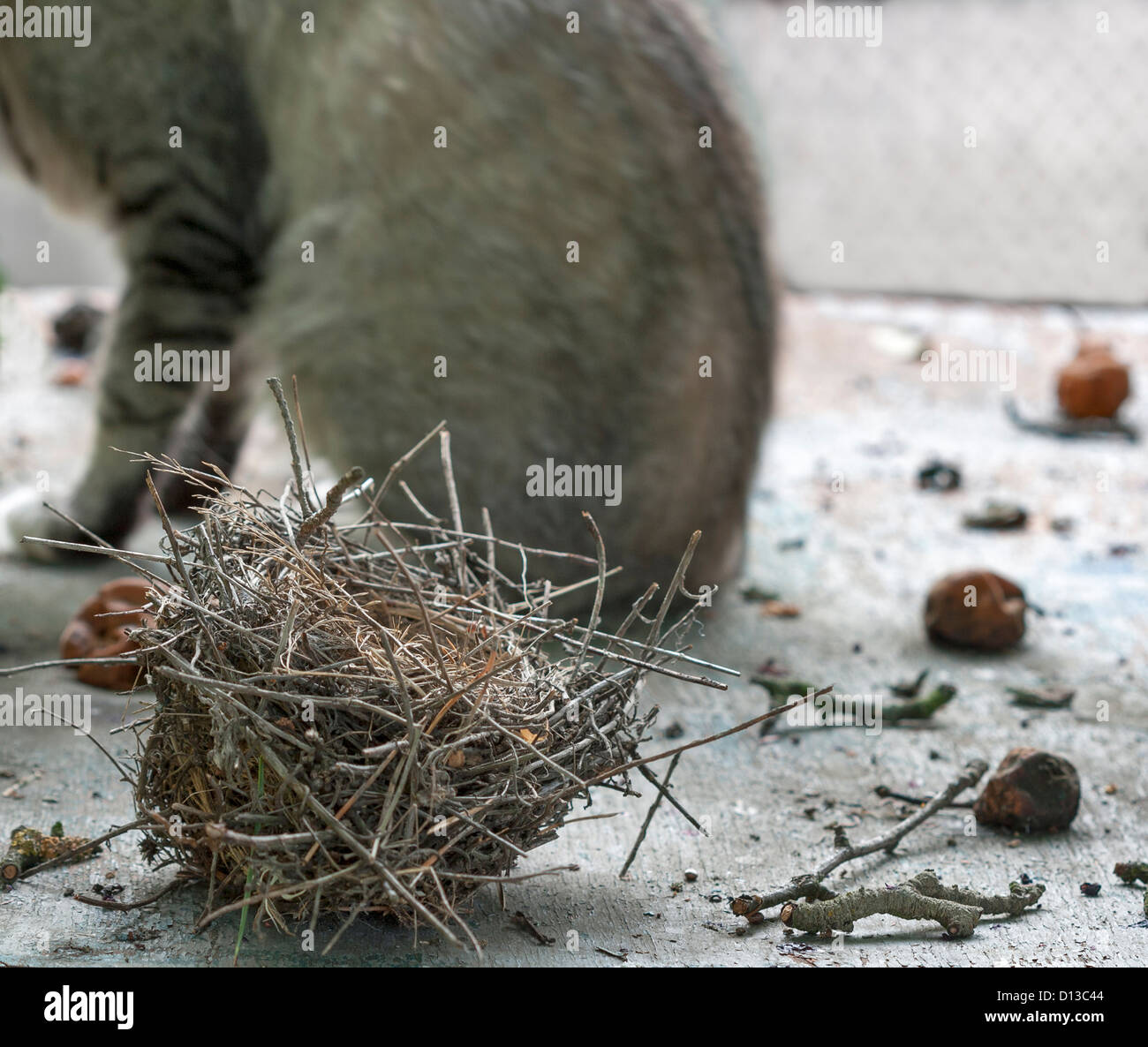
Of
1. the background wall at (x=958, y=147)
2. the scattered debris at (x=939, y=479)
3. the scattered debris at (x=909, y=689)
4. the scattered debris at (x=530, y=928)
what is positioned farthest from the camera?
the background wall at (x=958, y=147)

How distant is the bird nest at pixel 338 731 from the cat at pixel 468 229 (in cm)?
104

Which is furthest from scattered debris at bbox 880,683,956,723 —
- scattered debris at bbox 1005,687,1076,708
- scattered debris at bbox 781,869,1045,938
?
scattered debris at bbox 781,869,1045,938

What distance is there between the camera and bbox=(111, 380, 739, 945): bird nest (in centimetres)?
141

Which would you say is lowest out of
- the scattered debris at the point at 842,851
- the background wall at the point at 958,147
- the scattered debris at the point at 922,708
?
the scattered debris at the point at 842,851

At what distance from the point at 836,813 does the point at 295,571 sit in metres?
0.96

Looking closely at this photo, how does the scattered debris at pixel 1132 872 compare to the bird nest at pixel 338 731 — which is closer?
the bird nest at pixel 338 731

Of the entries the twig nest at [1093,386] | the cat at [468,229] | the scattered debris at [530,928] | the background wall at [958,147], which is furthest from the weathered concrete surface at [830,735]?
the background wall at [958,147]

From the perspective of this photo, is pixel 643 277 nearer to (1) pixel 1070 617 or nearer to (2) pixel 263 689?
(1) pixel 1070 617

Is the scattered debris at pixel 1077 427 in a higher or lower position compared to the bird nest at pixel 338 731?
higher


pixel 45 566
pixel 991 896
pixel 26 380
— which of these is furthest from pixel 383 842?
pixel 26 380

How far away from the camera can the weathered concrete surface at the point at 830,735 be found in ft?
5.10

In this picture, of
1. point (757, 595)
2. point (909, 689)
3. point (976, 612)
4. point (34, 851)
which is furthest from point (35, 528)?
point (976, 612)

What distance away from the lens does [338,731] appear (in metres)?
1.45

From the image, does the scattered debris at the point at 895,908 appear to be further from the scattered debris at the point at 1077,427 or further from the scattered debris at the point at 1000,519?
the scattered debris at the point at 1077,427
